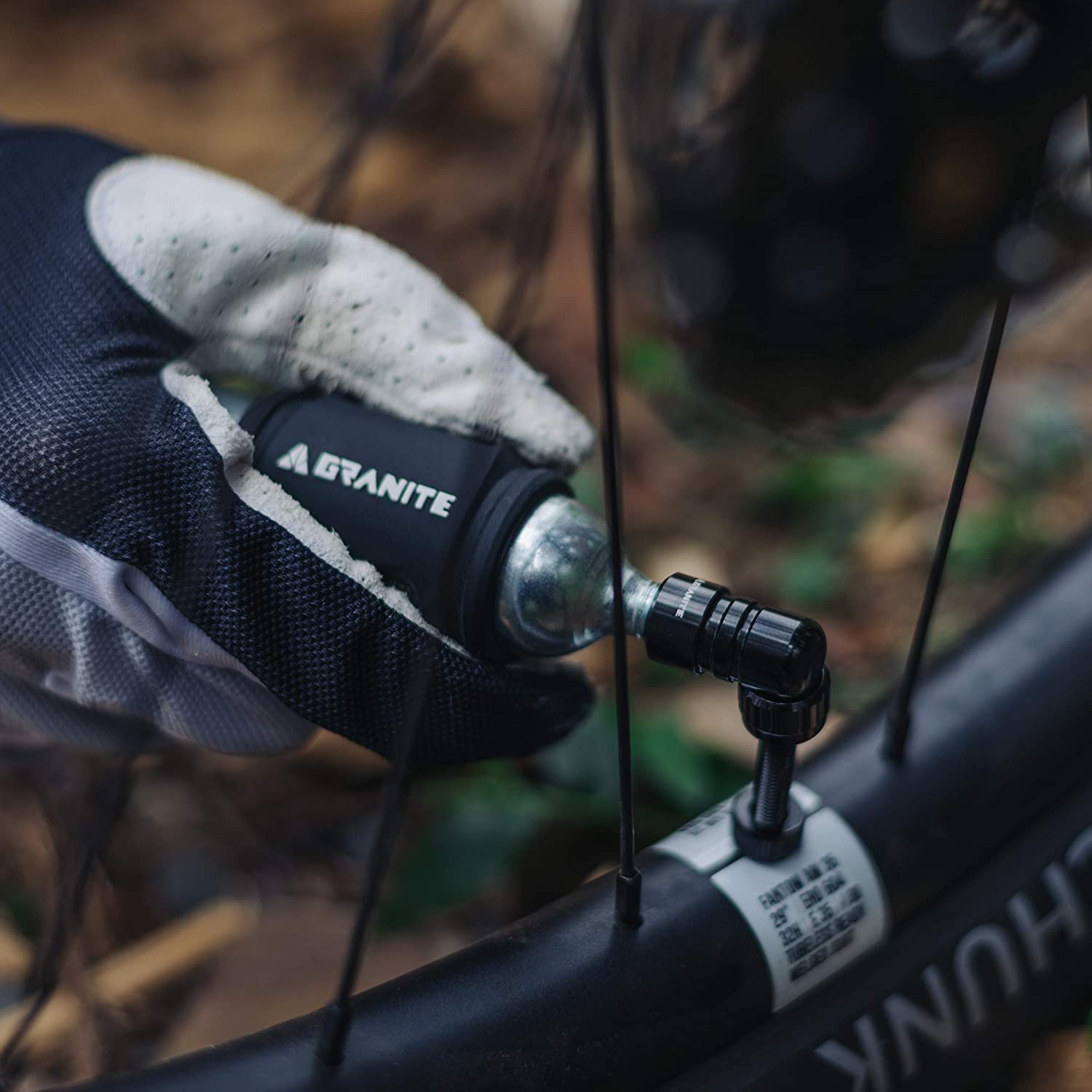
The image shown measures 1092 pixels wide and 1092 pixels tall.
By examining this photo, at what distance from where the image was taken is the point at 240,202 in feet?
1.99

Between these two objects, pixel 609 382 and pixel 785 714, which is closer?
pixel 609 382

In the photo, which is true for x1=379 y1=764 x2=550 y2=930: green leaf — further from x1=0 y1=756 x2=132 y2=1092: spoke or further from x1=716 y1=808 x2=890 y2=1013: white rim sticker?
x1=716 y1=808 x2=890 y2=1013: white rim sticker

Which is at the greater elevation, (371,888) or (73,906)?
(371,888)

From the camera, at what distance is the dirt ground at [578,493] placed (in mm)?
949

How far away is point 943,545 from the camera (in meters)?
0.61

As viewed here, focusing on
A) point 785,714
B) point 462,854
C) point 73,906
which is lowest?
point 462,854

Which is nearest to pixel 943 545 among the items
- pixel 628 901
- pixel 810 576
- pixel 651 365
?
pixel 628 901

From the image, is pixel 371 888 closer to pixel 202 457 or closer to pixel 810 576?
pixel 202 457

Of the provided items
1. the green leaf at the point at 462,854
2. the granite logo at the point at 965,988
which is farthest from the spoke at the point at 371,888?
the green leaf at the point at 462,854

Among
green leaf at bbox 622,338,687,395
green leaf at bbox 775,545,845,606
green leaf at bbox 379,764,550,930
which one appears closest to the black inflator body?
green leaf at bbox 379,764,550,930

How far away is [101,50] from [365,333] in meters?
1.52

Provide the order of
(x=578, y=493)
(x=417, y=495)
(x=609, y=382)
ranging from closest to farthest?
(x=609, y=382)
(x=417, y=495)
(x=578, y=493)

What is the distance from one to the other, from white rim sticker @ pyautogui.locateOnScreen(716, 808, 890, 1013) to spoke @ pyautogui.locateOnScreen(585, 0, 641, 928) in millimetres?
61

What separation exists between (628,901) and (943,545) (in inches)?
9.4
